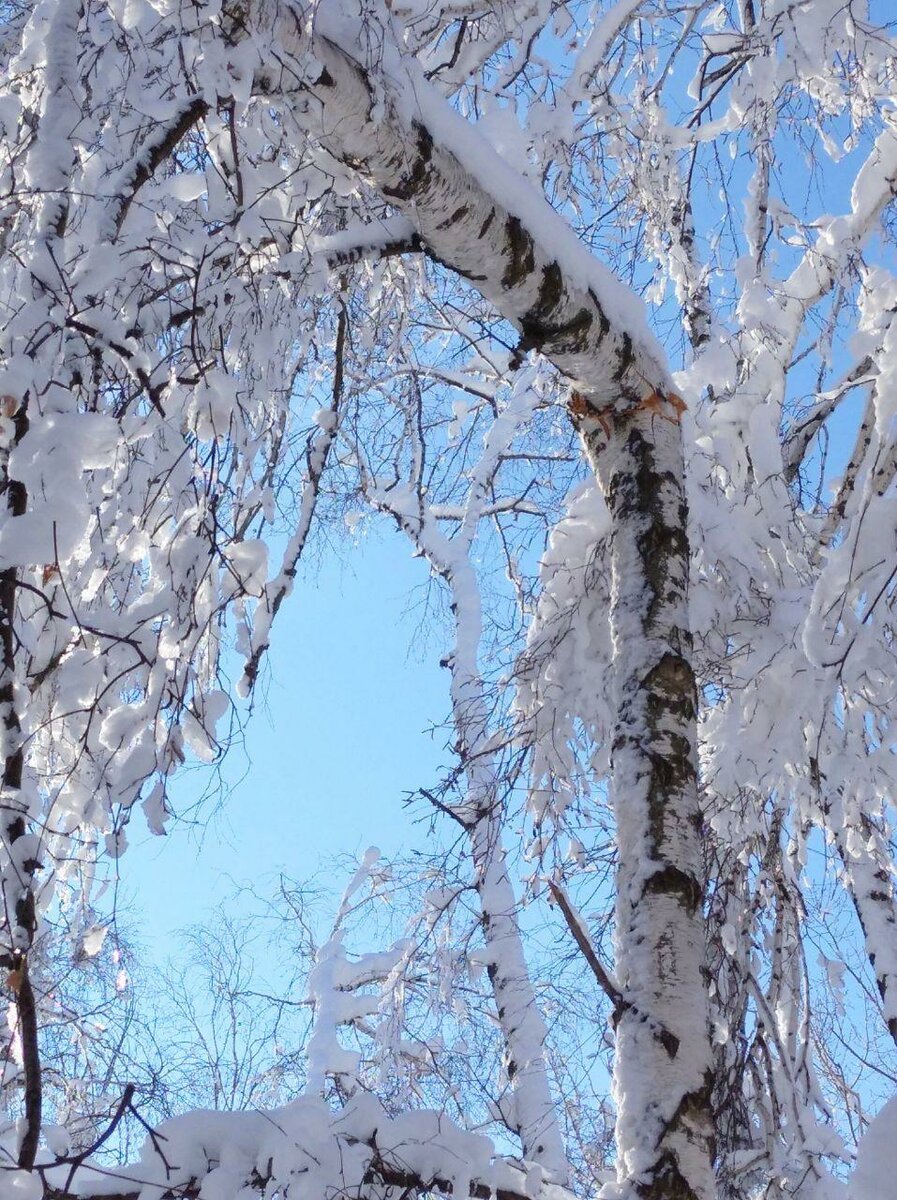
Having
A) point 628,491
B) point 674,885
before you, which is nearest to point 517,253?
point 628,491

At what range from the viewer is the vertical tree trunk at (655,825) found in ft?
6.26

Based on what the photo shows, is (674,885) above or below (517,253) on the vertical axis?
below

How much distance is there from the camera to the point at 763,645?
308 centimetres

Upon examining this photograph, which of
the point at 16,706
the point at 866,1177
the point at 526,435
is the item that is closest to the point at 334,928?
the point at 526,435

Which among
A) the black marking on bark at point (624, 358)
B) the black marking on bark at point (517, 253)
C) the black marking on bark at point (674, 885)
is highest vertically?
the black marking on bark at point (517, 253)

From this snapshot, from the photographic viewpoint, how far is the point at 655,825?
7.20 ft

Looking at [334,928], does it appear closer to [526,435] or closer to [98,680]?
[526,435]

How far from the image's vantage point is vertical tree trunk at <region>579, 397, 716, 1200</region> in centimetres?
191

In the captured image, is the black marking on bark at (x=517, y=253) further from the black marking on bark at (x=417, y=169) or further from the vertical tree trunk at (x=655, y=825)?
the vertical tree trunk at (x=655, y=825)

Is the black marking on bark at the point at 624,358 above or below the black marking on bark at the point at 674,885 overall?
above

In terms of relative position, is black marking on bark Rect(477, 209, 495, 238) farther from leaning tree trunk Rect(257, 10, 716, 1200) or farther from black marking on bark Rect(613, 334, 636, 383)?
black marking on bark Rect(613, 334, 636, 383)

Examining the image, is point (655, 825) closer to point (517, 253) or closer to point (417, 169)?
point (517, 253)

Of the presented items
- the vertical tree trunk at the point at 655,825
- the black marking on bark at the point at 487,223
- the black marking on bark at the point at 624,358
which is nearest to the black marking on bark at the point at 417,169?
the black marking on bark at the point at 487,223

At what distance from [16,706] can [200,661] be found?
798mm
